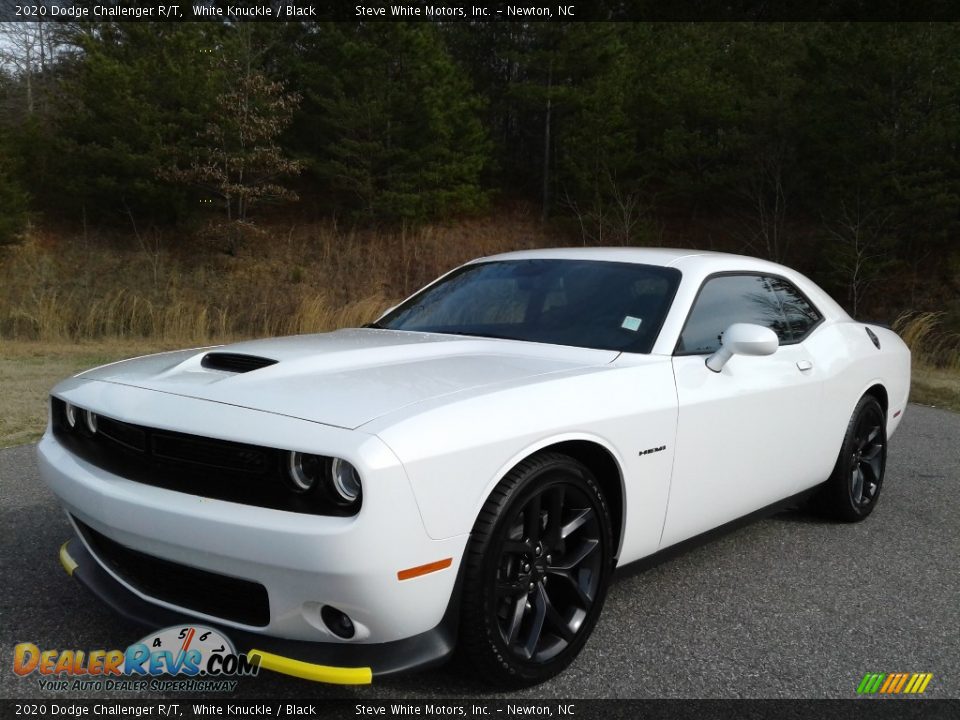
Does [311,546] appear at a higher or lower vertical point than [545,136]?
lower

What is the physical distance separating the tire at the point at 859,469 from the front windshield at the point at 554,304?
62.5 inches

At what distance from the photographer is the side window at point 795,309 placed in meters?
4.25

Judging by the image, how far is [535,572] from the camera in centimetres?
269

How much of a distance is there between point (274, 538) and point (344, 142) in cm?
2691

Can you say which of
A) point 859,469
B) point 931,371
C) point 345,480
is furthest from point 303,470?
point 931,371

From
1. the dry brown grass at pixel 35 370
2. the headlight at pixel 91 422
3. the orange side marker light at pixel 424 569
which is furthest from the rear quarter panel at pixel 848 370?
the dry brown grass at pixel 35 370

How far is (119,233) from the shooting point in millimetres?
29875

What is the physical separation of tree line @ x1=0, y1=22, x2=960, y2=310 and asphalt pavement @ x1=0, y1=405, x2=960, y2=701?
72.0ft

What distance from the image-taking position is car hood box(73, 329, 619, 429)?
8.13ft

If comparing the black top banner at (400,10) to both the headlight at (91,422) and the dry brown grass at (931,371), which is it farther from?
the headlight at (91,422)

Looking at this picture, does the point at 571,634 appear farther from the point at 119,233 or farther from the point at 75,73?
the point at 75,73

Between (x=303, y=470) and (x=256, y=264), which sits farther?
(x=256, y=264)

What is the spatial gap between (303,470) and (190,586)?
1.85 ft

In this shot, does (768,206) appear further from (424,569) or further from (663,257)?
(424,569)
